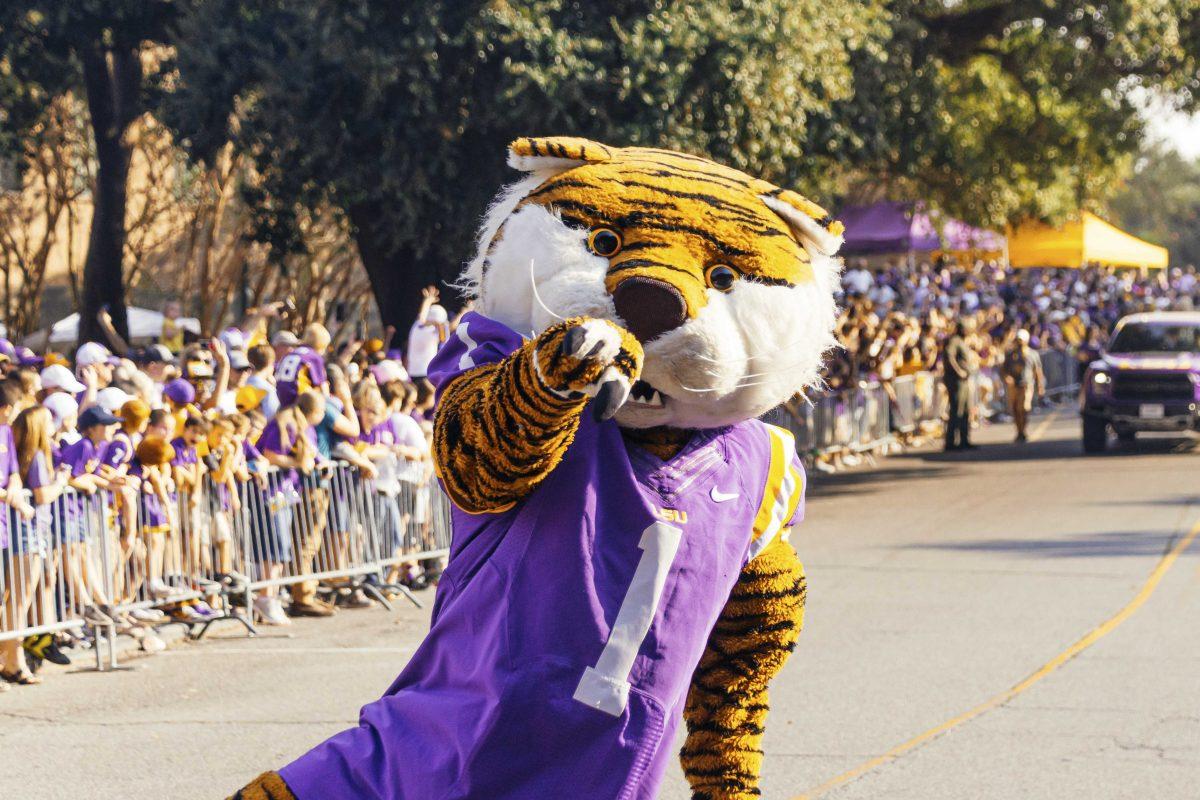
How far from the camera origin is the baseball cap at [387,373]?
12102 mm

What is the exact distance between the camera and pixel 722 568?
3.14 meters

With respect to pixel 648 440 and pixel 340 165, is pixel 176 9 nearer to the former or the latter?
pixel 340 165

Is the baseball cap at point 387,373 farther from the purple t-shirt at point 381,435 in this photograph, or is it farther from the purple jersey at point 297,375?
the purple jersey at point 297,375

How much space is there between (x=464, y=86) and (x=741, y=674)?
1280 cm

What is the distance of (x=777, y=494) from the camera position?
335 cm

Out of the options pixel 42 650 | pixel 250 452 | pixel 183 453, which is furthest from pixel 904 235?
pixel 42 650

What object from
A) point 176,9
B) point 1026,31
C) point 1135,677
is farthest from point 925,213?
point 1135,677

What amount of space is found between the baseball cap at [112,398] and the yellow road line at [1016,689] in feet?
17.2

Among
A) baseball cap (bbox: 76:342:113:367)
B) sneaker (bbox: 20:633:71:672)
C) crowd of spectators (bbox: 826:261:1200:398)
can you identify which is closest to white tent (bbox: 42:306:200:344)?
crowd of spectators (bbox: 826:261:1200:398)

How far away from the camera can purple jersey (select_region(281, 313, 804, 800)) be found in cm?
291

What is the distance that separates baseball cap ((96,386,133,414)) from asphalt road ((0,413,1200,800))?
1481mm

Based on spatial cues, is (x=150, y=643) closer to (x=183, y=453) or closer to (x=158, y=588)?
(x=158, y=588)

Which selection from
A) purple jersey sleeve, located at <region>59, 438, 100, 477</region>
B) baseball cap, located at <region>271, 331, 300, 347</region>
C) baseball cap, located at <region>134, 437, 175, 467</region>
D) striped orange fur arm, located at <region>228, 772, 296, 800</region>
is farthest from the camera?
baseball cap, located at <region>271, 331, 300, 347</region>

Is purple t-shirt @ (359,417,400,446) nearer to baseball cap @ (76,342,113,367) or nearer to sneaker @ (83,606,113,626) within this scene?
baseball cap @ (76,342,113,367)
